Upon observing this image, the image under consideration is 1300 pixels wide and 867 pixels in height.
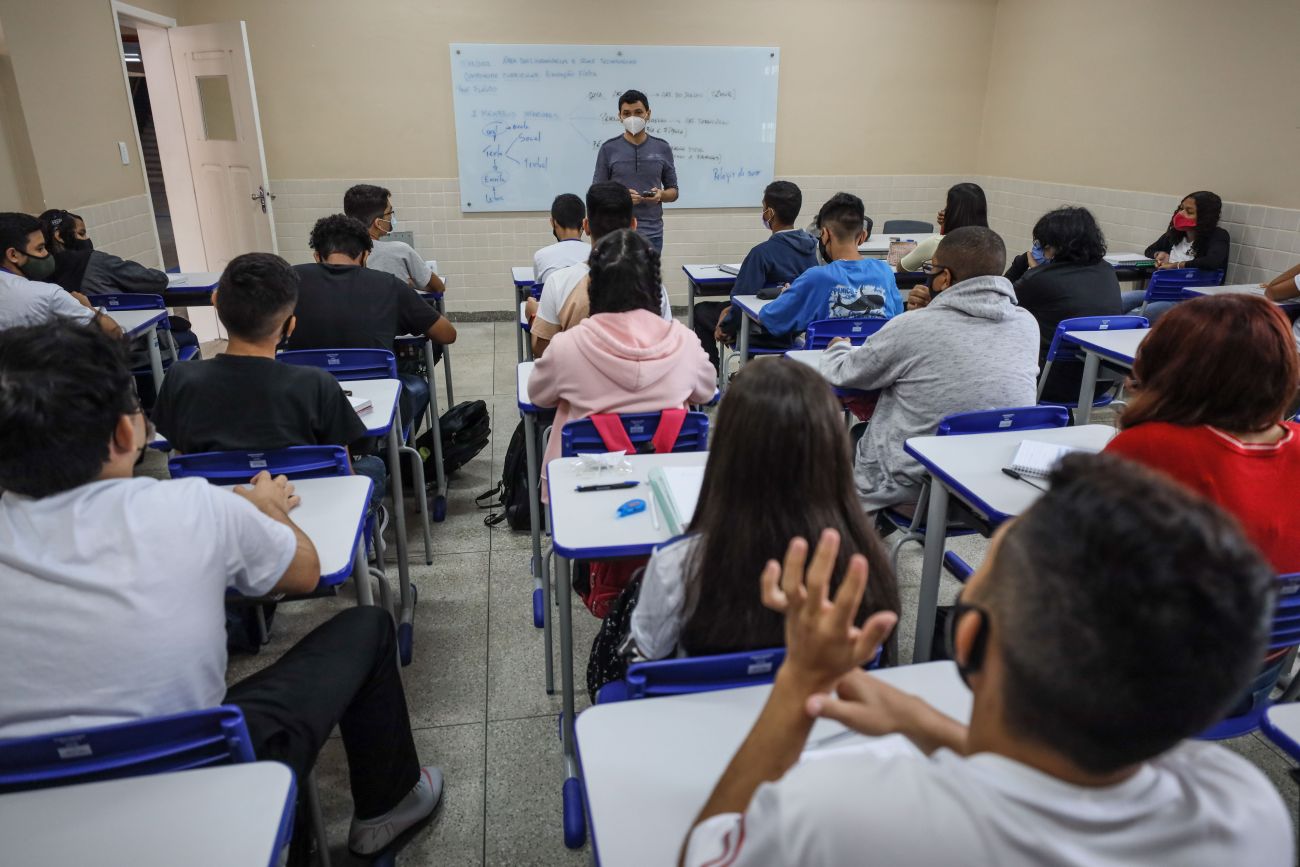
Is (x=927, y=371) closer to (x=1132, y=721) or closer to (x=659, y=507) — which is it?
(x=659, y=507)

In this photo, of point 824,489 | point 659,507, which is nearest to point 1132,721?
point 824,489

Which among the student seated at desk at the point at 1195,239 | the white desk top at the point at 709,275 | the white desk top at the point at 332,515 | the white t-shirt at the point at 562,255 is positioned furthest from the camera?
the student seated at desk at the point at 1195,239

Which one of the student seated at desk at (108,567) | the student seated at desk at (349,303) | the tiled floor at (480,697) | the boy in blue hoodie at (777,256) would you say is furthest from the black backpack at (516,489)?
the student seated at desk at (108,567)

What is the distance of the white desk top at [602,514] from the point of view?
1.67 metres

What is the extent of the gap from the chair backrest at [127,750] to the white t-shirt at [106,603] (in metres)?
0.05

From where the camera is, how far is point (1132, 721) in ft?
1.94

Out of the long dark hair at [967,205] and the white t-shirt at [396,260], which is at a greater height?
the long dark hair at [967,205]

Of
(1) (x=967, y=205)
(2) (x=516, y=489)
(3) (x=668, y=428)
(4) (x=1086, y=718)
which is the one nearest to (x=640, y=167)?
(1) (x=967, y=205)

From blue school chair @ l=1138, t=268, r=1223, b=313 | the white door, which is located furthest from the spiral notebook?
the white door

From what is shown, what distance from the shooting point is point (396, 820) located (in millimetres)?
1761

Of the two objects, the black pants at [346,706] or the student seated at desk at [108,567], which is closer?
the student seated at desk at [108,567]

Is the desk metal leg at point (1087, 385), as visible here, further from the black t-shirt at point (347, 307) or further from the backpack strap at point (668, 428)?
the black t-shirt at point (347, 307)

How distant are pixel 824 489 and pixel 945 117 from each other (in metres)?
7.01

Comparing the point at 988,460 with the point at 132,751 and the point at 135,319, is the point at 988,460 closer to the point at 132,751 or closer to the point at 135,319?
the point at 132,751
